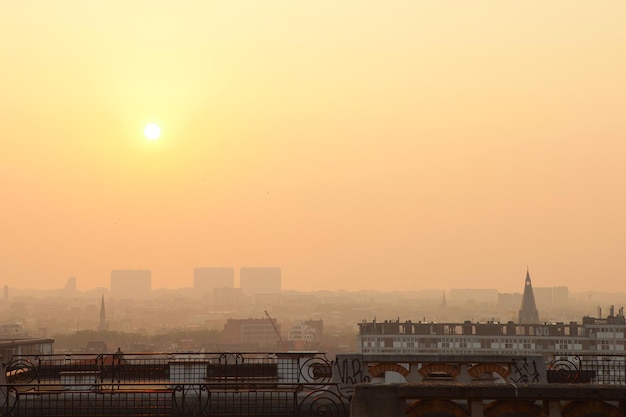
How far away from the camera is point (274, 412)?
2173 cm

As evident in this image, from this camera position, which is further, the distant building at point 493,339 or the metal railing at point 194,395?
the distant building at point 493,339

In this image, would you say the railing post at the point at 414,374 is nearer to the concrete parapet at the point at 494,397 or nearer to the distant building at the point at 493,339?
the concrete parapet at the point at 494,397

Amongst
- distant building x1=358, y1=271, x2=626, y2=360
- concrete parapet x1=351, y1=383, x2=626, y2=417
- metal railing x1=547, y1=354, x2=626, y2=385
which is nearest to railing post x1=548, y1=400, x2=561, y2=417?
concrete parapet x1=351, y1=383, x2=626, y2=417

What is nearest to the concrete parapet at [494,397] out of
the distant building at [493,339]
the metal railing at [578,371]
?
the metal railing at [578,371]

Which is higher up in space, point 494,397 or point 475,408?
point 494,397

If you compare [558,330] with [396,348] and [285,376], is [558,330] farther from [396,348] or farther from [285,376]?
[285,376]

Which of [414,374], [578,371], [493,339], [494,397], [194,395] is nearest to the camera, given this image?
[494,397]

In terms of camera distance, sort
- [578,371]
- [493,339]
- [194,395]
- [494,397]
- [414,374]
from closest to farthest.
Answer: [494,397] < [194,395] < [414,374] < [578,371] < [493,339]

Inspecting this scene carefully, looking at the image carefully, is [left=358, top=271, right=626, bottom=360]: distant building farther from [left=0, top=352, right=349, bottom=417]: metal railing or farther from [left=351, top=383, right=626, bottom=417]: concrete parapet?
[left=351, top=383, right=626, bottom=417]: concrete parapet

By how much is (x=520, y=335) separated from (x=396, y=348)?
19.9m

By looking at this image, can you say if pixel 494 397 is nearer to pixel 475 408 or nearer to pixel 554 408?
pixel 475 408

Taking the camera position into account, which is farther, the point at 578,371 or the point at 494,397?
the point at 578,371

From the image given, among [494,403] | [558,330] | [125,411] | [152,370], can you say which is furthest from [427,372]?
[558,330]

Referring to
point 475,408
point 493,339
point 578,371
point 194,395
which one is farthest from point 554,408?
point 493,339
